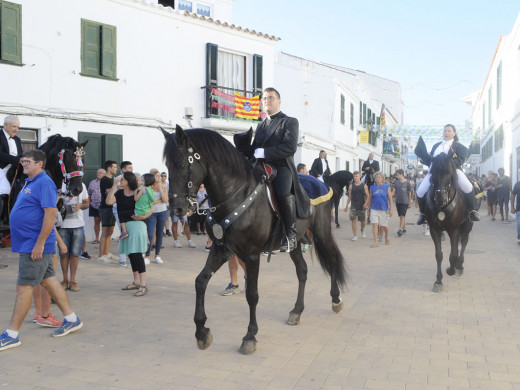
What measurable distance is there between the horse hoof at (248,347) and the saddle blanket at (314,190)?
2.02 m

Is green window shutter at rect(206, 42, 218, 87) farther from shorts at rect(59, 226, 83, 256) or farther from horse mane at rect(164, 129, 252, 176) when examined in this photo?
horse mane at rect(164, 129, 252, 176)

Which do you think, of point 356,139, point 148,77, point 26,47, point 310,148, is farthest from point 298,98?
point 26,47

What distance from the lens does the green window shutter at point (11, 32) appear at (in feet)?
40.5

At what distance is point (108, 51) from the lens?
1445 centimetres

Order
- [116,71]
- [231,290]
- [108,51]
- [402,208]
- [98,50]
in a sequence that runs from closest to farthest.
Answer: [231,290] → [98,50] → [108,51] → [116,71] → [402,208]

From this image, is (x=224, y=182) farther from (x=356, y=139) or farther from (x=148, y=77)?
(x=356, y=139)

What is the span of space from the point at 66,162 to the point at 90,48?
916cm

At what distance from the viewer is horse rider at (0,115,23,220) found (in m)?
7.15

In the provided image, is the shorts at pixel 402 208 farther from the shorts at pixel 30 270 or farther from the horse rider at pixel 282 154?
the shorts at pixel 30 270

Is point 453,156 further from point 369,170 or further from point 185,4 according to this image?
point 185,4

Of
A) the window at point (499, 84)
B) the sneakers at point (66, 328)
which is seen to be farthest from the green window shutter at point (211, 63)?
the window at point (499, 84)

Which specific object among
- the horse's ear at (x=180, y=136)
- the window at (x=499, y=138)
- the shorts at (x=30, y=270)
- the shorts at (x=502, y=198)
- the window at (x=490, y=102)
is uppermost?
the window at (x=490, y=102)

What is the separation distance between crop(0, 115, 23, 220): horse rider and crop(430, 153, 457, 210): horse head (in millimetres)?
6247

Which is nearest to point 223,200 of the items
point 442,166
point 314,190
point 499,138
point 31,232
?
point 314,190
